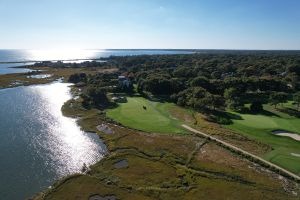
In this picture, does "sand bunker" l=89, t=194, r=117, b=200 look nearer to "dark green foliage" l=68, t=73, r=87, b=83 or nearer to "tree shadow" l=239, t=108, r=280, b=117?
"tree shadow" l=239, t=108, r=280, b=117

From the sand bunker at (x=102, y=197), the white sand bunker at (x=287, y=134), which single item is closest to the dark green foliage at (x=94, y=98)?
the white sand bunker at (x=287, y=134)

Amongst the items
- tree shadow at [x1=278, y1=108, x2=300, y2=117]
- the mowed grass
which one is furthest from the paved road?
tree shadow at [x1=278, y1=108, x2=300, y2=117]

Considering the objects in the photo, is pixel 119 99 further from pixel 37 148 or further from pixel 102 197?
pixel 102 197

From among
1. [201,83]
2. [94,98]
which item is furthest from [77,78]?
[201,83]

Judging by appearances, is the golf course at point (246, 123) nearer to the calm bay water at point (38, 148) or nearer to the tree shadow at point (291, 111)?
the tree shadow at point (291, 111)

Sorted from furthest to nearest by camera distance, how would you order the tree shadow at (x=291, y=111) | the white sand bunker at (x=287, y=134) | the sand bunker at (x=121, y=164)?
the tree shadow at (x=291, y=111), the white sand bunker at (x=287, y=134), the sand bunker at (x=121, y=164)
